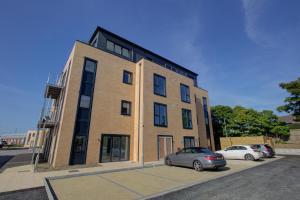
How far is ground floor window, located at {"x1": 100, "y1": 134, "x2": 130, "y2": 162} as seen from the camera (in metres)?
13.8

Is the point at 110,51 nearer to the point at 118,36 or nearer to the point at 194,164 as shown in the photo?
the point at 118,36

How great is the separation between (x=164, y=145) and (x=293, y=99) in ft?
74.4

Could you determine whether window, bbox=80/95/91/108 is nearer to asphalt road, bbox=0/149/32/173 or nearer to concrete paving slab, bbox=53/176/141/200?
asphalt road, bbox=0/149/32/173

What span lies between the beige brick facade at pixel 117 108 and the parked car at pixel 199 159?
3785 mm

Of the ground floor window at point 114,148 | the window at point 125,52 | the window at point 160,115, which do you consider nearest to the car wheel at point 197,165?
the window at point 160,115

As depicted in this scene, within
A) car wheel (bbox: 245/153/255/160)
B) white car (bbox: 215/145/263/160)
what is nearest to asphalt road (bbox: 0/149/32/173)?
white car (bbox: 215/145/263/160)

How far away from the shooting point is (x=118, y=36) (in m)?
18.1

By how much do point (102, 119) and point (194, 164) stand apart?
8569 millimetres

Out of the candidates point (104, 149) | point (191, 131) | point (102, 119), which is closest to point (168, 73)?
point (191, 131)

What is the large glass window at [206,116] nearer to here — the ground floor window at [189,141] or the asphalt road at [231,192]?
the ground floor window at [189,141]

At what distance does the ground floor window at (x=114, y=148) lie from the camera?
13820 mm

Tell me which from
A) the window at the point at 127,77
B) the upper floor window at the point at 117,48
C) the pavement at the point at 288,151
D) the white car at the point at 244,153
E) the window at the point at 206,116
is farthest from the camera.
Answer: the window at the point at 206,116

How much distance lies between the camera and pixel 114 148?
14.6 meters

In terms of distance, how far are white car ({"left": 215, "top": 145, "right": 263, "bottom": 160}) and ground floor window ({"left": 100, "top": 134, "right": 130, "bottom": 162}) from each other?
10.8 meters
